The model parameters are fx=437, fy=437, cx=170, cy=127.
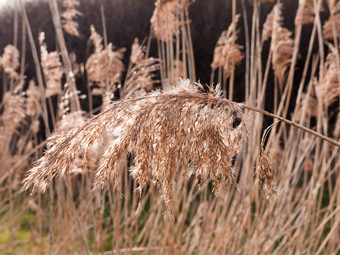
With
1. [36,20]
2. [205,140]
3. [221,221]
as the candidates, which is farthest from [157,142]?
[36,20]

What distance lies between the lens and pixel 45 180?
2.05 ft

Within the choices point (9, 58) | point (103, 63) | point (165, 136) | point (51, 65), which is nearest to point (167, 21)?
point (103, 63)

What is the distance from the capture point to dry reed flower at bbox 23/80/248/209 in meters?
0.65

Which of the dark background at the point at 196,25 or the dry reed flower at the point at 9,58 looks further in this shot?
the dark background at the point at 196,25

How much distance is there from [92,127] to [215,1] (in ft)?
13.5

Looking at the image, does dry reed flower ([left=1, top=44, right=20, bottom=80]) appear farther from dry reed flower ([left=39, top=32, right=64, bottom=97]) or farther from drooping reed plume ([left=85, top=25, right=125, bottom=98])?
drooping reed plume ([left=85, top=25, right=125, bottom=98])

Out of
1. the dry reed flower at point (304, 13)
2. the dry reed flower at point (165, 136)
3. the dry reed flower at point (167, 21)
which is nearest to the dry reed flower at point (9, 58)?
the dry reed flower at point (167, 21)

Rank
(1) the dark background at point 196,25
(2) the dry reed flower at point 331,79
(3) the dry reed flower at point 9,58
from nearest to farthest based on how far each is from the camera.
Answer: (2) the dry reed flower at point 331,79
(3) the dry reed flower at point 9,58
(1) the dark background at point 196,25

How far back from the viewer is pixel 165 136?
26.5 inches

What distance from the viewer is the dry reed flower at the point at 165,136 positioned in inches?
25.7

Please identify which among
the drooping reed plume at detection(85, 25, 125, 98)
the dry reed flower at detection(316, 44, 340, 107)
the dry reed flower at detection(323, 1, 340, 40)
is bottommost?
the dry reed flower at detection(316, 44, 340, 107)

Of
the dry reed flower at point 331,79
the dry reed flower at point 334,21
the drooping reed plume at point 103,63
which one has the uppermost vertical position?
the dry reed flower at point 334,21

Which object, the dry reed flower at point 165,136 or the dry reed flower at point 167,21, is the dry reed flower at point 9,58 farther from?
the dry reed flower at point 165,136

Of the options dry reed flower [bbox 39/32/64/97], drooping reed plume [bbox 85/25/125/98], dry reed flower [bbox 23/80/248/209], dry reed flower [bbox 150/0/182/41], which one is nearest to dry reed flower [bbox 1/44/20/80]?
dry reed flower [bbox 39/32/64/97]
